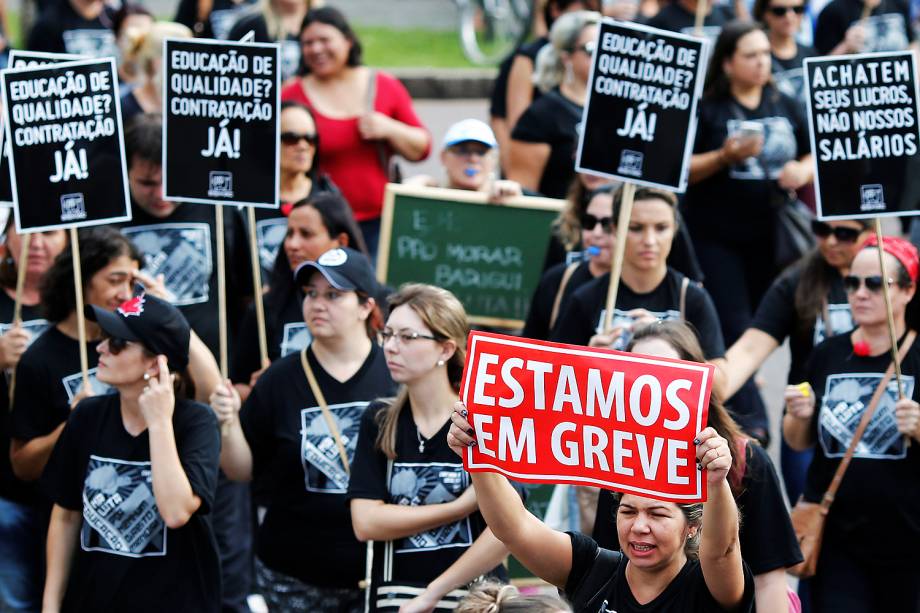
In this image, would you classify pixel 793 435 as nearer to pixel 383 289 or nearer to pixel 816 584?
pixel 816 584

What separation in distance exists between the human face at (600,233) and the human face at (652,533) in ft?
9.07

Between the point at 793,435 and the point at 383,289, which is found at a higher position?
the point at 383,289

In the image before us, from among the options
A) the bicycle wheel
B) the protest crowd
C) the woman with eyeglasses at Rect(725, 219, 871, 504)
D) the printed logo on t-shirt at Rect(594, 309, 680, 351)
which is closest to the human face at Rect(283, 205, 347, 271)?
the protest crowd

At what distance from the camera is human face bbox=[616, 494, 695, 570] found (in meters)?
4.29

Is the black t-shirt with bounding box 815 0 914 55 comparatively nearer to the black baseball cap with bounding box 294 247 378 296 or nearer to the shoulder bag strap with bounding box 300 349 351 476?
the black baseball cap with bounding box 294 247 378 296

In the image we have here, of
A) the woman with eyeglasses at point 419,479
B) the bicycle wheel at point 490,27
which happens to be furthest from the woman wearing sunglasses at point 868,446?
the bicycle wheel at point 490,27

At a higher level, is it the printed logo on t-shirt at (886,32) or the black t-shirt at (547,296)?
the printed logo on t-shirt at (886,32)

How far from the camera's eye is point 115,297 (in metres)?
6.47

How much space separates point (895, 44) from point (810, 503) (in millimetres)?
6042

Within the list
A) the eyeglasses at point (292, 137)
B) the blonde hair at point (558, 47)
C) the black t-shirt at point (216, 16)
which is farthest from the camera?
the black t-shirt at point (216, 16)

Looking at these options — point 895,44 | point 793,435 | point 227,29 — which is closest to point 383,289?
point 793,435

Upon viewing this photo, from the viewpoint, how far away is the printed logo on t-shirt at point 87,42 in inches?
456

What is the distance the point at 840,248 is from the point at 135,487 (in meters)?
3.10

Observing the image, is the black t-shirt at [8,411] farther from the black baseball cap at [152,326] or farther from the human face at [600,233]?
the human face at [600,233]
